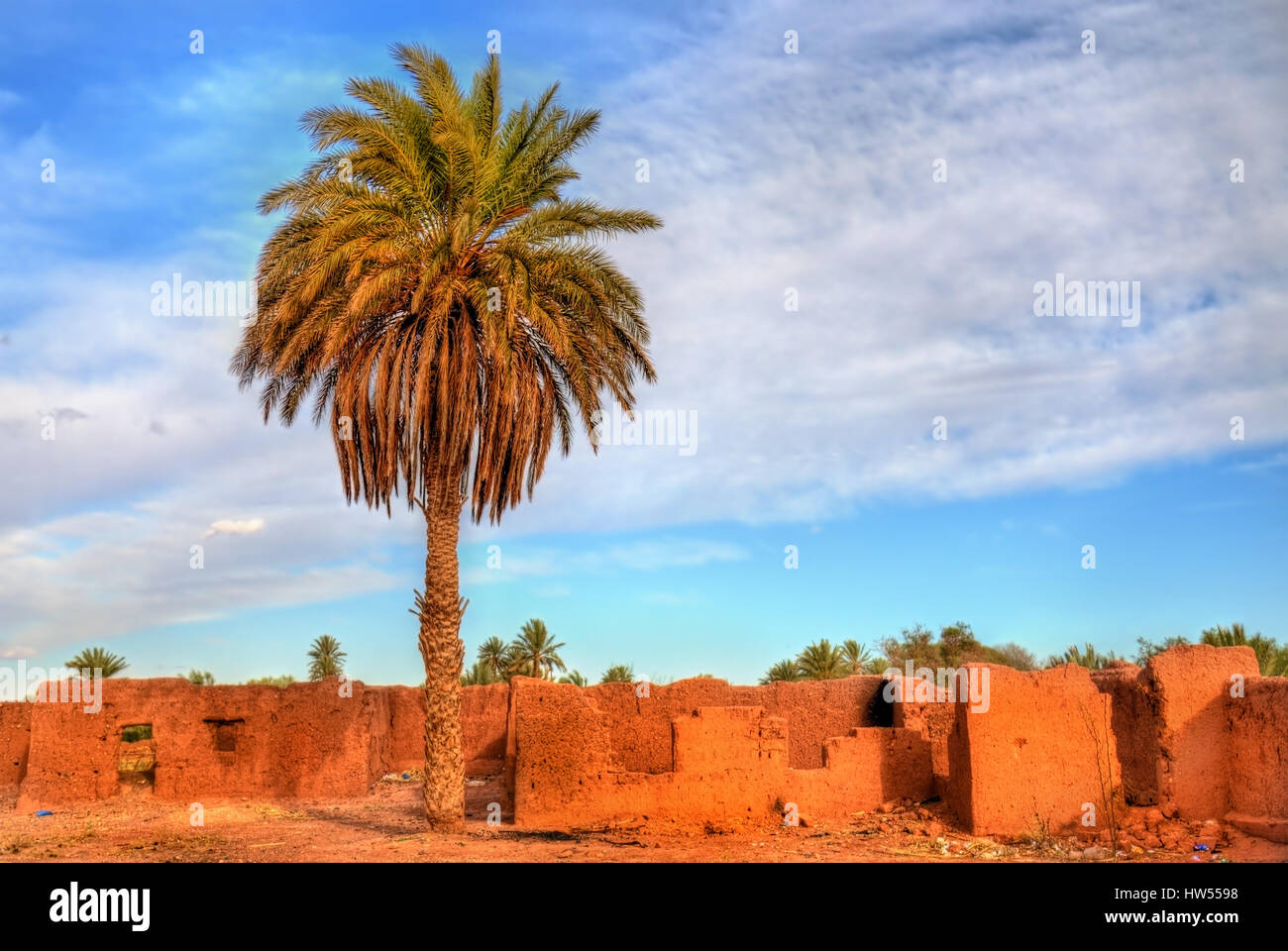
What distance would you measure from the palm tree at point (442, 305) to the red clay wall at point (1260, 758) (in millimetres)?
10330

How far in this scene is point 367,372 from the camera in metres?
16.9

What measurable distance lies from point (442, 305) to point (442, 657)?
5426 mm

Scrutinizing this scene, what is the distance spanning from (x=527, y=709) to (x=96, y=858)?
6.22 metres

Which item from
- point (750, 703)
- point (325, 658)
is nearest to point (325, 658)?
point (325, 658)

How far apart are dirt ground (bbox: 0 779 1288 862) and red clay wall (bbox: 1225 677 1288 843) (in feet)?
1.23

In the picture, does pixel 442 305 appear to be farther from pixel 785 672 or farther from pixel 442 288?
pixel 785 672

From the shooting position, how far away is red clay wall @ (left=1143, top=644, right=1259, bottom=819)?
1625 cm

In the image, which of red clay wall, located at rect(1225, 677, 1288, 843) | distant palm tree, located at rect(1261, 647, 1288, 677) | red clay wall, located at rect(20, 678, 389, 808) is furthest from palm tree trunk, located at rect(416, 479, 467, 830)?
distant palm tree, located at rect(1261, 647, 1288, 677)

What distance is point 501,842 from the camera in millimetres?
15461

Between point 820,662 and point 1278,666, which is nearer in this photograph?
point 1278,666

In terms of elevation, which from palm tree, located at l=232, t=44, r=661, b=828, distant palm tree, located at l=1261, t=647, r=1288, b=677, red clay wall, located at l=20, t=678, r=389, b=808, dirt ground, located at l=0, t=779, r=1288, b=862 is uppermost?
palm tree, located at l=232, t=44, r=661, b=828

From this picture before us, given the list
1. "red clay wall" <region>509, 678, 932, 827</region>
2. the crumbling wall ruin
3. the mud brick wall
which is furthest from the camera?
the mud brick wall

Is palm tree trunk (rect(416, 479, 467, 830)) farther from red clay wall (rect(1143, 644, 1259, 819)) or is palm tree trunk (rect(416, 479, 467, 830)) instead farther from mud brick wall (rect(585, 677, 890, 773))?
red clay wall (rect(1143, 644, 1259, 819))

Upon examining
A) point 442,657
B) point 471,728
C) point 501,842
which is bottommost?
point 501,842
